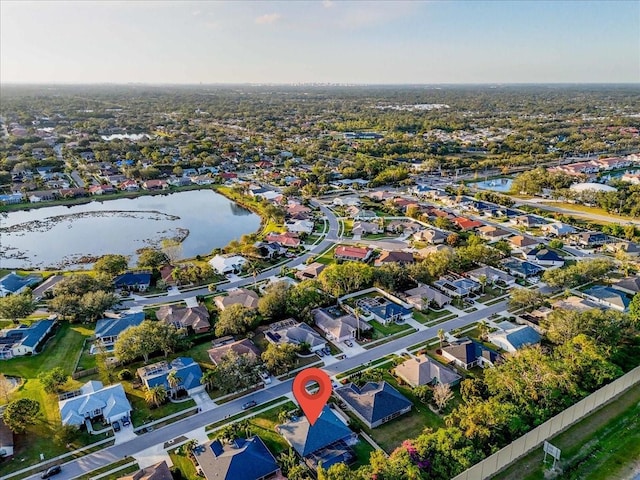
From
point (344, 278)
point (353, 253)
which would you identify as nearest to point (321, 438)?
point (344, 278)

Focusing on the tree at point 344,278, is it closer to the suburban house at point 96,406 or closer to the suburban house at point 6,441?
the suburban house at point 96,406

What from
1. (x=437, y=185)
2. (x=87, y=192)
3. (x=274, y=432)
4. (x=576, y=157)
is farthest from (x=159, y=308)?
(x=576, y=157)

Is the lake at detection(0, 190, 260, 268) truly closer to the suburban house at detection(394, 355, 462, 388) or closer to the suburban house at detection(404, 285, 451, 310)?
the suburban house at detection(404, 285, 451, 310)

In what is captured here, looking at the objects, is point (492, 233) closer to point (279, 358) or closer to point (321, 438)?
point (279, 358)

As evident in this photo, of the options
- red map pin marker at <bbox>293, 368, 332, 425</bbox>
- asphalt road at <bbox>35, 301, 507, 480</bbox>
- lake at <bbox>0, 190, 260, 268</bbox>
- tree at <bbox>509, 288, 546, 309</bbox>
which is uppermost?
red map pin marker at <bbox>293, 368, 332, 425</bbox>

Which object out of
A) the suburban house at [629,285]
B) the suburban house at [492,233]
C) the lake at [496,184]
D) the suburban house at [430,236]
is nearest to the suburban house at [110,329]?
the suburban house at [430,236]

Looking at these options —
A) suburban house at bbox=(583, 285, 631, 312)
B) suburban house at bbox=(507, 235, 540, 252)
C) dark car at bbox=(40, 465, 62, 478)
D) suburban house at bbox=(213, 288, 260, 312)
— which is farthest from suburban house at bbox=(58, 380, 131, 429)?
suburban house at bbox=(507, 235, 540, 252)

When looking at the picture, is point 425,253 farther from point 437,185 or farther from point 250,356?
point 437,185
